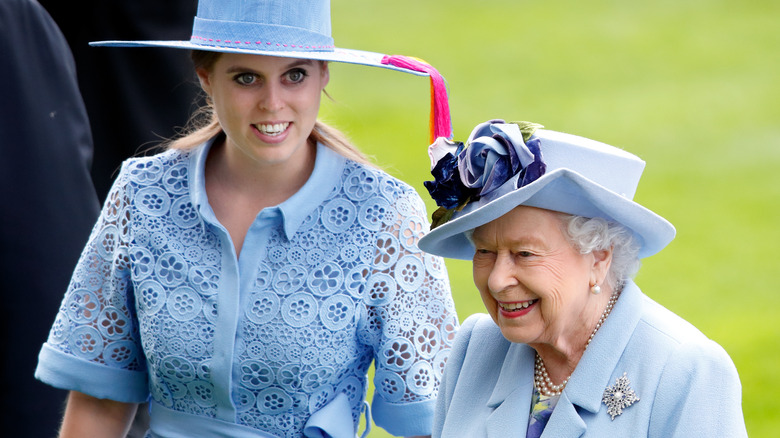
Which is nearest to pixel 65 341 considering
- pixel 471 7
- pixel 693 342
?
pixel 693 342

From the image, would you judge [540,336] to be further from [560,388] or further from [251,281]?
[251,281]

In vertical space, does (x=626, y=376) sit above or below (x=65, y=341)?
above

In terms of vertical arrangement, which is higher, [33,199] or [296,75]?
[296,75]

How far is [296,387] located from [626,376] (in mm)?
966

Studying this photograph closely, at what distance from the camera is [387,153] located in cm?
1207

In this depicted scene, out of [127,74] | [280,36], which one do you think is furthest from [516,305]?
[127,74]

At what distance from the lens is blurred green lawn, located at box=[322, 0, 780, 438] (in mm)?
9234

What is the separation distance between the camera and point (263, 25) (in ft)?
10.4

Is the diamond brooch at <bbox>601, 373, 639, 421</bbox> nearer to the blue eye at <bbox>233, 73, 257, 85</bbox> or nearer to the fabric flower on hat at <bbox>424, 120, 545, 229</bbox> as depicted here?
the fabric flower on hat at <bbox>424, 120, 545, 229</bbox>

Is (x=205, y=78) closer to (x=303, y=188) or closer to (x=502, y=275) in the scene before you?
(x=303, y=188)

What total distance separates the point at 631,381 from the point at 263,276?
107 cm

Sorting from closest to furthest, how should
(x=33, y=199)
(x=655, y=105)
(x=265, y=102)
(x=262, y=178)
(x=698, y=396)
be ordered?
(x=698, y=396)
(x=265, y=102)
(x=262, y=178)
(x=33, y=199)
(x=655, y=105)

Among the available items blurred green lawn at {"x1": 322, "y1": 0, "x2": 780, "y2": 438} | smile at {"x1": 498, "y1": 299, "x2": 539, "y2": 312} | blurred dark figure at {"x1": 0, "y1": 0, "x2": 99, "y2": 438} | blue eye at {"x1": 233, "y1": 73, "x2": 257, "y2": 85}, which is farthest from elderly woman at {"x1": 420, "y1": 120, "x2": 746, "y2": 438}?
blurred green lawn at {"x1": 322, "y1": 0, "x2": 780, "y2": 438}

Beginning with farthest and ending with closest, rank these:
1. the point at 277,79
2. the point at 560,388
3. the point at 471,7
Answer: the point at 471,7 < the point at 277,79 < the point at 560,388
